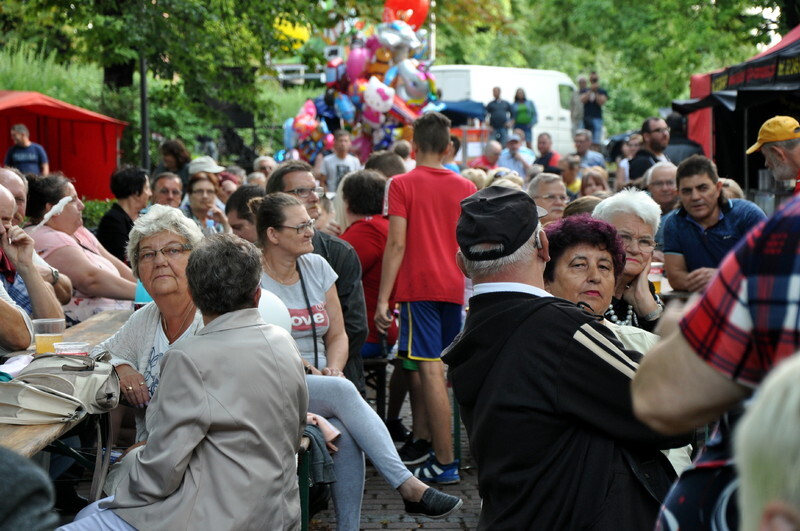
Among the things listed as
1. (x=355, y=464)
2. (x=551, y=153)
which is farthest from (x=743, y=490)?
(x=551, y=153)

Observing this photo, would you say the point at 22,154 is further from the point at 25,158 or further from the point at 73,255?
the point at 73,255

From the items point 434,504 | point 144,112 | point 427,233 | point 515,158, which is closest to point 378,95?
point 515,158

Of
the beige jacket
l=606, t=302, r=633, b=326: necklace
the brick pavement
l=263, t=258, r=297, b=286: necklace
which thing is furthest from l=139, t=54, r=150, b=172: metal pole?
the beige jacket

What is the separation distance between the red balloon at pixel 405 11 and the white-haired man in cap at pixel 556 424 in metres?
13.2

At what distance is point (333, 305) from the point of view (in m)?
5.46

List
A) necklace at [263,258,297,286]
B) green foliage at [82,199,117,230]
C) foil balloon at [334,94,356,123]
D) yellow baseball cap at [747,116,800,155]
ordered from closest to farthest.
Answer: necklace at [263,258,297,286], yellow baseball cap at [747,116,800,155], green foliage at [82,199,117,230], foil balloon at [334,94,356,123]

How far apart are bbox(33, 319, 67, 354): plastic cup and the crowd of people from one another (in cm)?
20

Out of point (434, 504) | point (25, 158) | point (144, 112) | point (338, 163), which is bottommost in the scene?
point (434, 504)

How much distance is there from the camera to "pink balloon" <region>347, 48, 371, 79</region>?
1559 cm

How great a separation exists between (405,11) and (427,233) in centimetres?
992

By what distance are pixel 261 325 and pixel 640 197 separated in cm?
218

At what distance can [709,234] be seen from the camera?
21.5ft

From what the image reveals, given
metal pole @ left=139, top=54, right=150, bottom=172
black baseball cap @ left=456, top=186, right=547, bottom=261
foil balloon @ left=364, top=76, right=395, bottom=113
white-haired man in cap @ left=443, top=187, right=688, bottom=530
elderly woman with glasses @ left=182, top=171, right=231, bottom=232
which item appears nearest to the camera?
white-haired man in cap @ left=443, top=187, right=688, bottom=530

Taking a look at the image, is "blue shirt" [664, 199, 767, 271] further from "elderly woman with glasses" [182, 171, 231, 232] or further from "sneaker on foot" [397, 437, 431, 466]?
"elderly woman with glasses" [182, 171, 231, 232]
